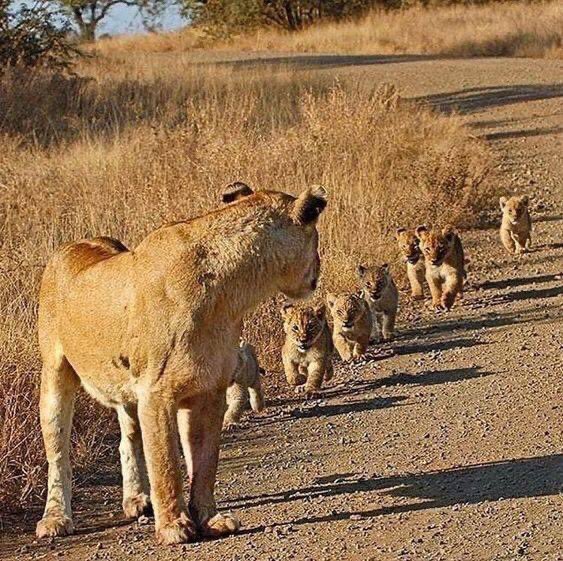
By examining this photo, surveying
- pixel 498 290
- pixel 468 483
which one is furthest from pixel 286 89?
pixel 468 483

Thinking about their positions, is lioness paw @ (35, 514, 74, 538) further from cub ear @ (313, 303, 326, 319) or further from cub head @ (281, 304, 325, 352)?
cub ear @ (313, 303, 326, 319)

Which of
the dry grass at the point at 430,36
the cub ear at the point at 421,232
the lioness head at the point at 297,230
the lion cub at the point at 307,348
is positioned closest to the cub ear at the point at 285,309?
the lion cub at the point at 307,348

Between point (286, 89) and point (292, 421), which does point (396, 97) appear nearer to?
point (286, 89)

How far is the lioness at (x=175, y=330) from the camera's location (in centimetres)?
576

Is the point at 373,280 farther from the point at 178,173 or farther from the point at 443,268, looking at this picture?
the point at 178,173

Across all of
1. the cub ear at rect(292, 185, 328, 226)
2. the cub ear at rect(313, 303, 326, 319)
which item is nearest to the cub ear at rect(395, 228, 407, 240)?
the cub ear at rect(313, 303, 326, 319)

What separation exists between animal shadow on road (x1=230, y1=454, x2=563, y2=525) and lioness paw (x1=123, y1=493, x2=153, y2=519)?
0.44m

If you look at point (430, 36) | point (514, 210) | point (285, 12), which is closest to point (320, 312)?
point (514, 210)

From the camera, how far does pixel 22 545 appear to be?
6371mm

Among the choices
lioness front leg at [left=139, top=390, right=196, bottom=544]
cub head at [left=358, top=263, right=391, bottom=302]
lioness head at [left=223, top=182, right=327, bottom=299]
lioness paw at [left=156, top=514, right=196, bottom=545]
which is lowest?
cub head at [left=358, top=263, right=391, bottom=302]

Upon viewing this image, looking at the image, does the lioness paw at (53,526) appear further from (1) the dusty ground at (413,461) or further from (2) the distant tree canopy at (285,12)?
(2) the distant tree canopy at (285,12)

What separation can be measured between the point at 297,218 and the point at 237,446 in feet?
7.38

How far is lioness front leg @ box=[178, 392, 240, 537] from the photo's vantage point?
19.7 ft

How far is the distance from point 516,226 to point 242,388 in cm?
550
